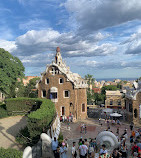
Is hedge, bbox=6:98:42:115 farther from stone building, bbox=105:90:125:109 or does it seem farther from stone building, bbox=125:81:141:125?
stone building, bbox=105:90:125:109

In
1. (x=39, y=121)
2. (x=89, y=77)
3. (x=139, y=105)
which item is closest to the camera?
(x=39, y=121)

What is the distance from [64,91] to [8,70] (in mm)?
13592

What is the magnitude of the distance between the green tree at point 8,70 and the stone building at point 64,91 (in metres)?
8.43

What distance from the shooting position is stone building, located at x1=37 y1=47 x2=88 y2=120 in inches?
1129

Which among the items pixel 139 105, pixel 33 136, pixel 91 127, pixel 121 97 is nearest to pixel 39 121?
pixel 33 136

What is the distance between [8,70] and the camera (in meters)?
32.1

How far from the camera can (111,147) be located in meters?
12.1

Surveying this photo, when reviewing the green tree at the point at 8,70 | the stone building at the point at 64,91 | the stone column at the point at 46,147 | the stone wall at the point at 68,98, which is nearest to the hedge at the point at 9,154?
the stone column at the point at 46,147

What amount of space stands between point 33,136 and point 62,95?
15.3 m

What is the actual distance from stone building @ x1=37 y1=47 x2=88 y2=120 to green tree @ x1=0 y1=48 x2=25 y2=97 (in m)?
8.43

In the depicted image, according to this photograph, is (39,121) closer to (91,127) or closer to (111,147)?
(111,147)

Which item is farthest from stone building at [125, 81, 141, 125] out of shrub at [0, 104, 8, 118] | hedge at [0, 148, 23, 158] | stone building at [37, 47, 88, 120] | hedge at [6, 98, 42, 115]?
shrub at [0, 104, 8, 118]

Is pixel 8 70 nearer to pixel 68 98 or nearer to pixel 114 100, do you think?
pixel 68 98

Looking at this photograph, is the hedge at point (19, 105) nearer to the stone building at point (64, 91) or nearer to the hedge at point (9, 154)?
the stone building at point (64, 91)
